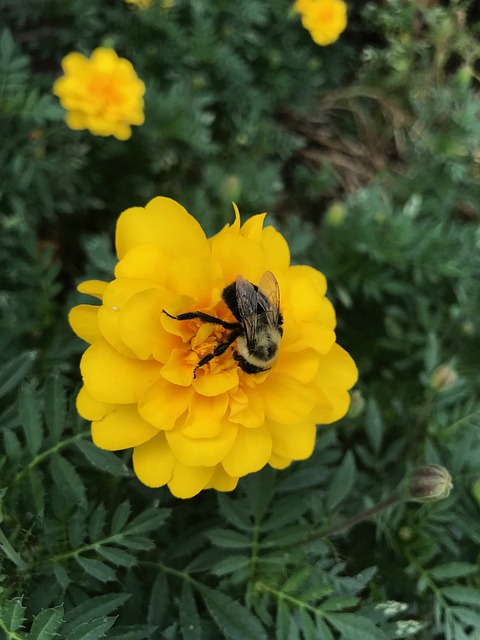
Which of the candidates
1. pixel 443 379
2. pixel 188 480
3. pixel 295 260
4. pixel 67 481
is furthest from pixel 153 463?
pixel 295 260

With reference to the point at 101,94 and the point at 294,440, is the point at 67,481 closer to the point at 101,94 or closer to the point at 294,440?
the point at 294,440

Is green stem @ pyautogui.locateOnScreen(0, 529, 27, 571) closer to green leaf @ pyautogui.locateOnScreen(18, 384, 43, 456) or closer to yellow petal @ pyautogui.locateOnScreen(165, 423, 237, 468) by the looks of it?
green leaf @ pyautogui.locateOnScreen(18, 384, 43, 456)

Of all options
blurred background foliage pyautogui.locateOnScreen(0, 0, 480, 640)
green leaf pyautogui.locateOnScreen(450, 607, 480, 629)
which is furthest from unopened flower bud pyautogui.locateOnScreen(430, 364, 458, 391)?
green leaf pyautogui.locateOnScreen(450, 607, 480, 629)

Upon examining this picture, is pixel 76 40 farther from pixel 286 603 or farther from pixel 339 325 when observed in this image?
pixel 286 603

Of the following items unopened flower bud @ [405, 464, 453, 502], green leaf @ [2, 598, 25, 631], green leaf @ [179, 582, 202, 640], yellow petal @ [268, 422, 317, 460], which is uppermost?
yellow petal @ [268, 422, 317, 460]

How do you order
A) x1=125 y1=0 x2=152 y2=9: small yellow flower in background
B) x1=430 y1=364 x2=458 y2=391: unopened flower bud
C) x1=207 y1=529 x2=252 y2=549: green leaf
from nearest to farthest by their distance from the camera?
x1=207 y1=529 x2=252 y2=549: green leaf
x1=430 y1=364 x2=458 y2=391: unopened flower bud
x1=125 y1=0 x2=152 y2=9: small yellow flower in background

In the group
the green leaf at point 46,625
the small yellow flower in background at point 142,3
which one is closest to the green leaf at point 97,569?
the green leaf at point 46,625

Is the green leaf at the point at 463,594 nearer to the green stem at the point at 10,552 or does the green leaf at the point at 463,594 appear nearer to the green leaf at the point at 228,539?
the green leaf at the point at 228,539
